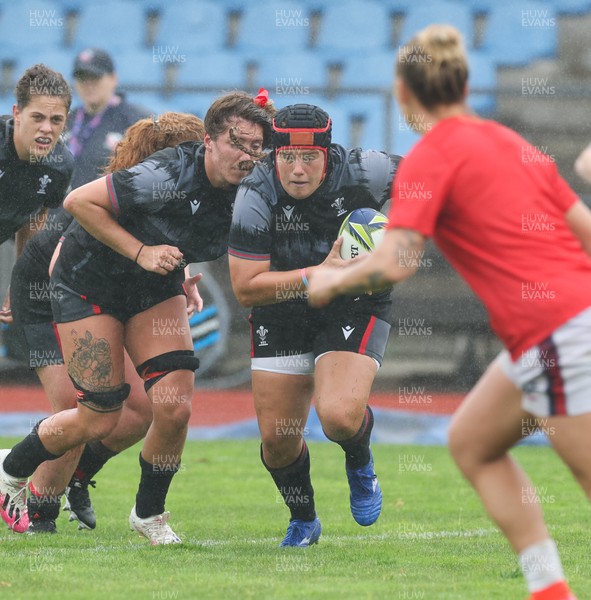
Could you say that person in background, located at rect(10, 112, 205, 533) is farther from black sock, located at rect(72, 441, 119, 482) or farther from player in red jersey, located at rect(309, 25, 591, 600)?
player in red jersey, located at rect(309, 25, 591, 600)

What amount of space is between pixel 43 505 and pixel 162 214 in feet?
5.89

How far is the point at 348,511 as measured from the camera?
7098mm

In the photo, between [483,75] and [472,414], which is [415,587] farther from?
[483,75]

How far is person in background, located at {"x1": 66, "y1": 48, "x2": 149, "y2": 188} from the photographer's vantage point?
9328 millimetres

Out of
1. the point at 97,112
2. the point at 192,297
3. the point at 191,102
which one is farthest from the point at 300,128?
the point at 191,102

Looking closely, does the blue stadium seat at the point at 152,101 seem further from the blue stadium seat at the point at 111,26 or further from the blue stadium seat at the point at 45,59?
the blue stadium seat at the point at 111,26

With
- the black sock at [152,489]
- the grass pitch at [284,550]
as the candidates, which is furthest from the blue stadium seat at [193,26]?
the black sock at [152,489]

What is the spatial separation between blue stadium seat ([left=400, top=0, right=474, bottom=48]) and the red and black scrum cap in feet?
32.0

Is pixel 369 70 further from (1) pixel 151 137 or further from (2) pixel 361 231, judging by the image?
(2) pixel 361 231

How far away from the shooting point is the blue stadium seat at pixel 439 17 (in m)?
14.8

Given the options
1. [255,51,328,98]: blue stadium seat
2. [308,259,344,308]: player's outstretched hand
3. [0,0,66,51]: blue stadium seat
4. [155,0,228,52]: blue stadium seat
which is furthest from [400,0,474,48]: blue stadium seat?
[308,259,344,308]: player's outstretched hand

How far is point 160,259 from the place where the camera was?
5340 mm

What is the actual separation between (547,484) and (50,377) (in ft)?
11.7

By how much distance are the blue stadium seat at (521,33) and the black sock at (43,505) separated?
9751 mm
